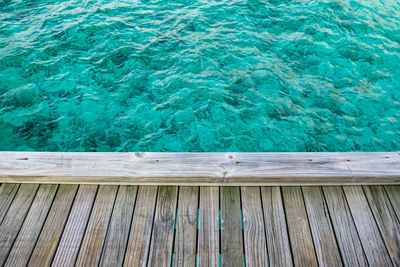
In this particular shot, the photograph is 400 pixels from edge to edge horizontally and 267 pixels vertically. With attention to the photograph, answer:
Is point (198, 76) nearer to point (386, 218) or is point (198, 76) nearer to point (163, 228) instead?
point (163, 228)

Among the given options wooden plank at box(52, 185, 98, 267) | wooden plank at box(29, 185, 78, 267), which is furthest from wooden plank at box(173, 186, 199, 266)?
wooden plank at box(29, 185, 78, 267)

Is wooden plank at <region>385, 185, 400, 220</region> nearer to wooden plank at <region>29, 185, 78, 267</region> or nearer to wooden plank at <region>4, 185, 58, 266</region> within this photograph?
wooden plank at <region>29, 185, 78, 267</region>

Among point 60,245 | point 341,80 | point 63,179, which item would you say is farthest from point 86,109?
point 341,80

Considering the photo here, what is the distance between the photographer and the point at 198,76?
5.09 meters

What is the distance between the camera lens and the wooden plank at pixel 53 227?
6.79 ft

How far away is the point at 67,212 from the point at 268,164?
1.68m

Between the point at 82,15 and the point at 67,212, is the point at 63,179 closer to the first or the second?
the point at 67,212

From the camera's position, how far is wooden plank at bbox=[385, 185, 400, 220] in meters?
2.41

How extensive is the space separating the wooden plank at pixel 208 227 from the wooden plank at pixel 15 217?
1.40 metres

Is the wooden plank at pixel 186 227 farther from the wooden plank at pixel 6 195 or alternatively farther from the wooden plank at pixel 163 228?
the wooden plank at pixel 6 195

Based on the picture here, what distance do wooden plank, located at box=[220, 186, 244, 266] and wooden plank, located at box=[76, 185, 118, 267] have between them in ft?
2.96

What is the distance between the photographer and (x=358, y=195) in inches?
97.7

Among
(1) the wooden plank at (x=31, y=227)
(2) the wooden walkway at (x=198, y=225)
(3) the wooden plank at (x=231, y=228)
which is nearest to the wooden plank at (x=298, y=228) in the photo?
(2) the wooden walkway at (x=198, y=225)

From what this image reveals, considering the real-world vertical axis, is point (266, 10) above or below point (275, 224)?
below
